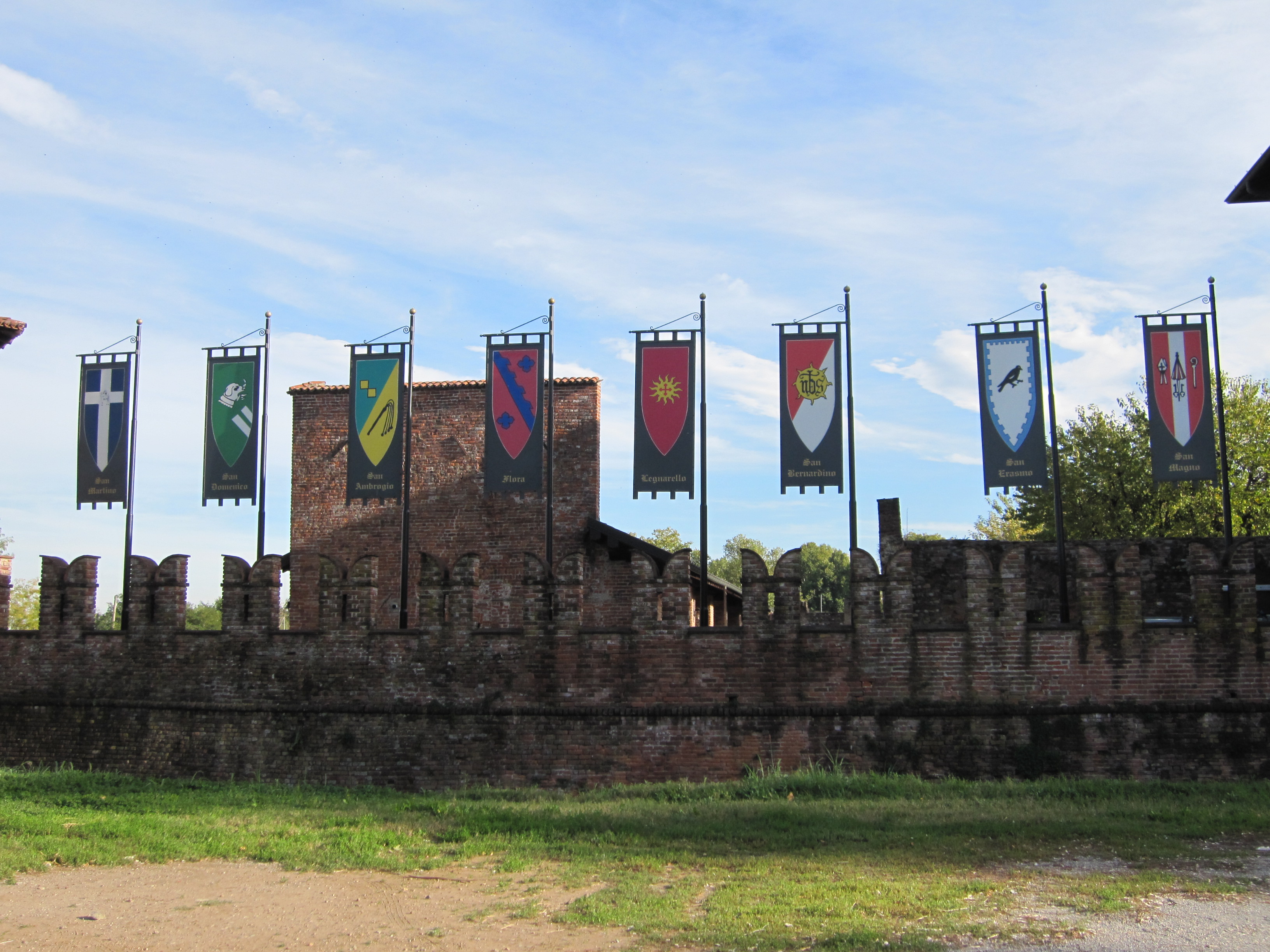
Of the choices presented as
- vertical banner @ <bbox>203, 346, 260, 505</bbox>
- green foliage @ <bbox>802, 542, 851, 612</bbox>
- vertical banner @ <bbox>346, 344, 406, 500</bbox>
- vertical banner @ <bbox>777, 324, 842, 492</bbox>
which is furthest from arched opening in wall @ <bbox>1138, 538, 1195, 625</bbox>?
green foliage @ <bbox>802, 542, 851, 612</bbox>

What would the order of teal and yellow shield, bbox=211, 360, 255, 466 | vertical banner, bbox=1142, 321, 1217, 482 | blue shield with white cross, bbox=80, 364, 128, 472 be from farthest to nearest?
blue shield with white cross, bbox=80, 364, 128, 472, teal and yellow shield, bbox=211, 360, 255, 466, vertical banner, bbox=1142, 321, 1217, 482

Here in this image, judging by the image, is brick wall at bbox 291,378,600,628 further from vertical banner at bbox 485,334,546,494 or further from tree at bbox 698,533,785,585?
tree at bbox 698,533,785,585

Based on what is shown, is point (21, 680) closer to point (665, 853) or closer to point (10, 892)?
point (10, 892)

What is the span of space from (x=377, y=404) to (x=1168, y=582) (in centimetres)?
1234

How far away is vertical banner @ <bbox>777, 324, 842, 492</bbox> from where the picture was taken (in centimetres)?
1584

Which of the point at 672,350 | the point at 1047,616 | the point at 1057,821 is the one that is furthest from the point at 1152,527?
the point at 1057,821

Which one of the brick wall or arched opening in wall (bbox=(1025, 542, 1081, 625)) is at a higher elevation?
the brick wall

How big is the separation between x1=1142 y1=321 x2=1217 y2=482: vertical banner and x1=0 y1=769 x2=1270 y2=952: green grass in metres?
5.54

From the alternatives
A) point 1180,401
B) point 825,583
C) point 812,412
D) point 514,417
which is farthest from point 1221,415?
point 825,583

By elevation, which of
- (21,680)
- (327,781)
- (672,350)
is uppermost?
(672,350)

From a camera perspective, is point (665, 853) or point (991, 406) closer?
point (665, 853)

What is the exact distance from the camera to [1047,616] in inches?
657

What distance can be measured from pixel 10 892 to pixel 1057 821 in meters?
8.39

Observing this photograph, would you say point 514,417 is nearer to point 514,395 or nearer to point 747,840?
point 514,395
